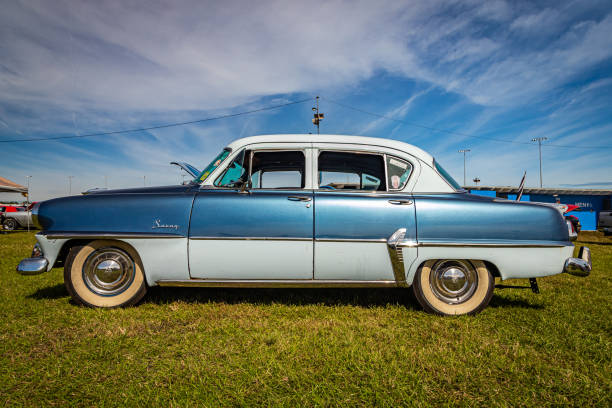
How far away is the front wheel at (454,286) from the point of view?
2.91 m

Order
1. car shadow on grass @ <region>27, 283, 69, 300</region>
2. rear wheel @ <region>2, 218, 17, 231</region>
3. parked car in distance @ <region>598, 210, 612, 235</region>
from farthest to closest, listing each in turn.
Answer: rear wheel @ <region>2, 218, 17, 231</region>
parked car in distance @ <region>598, 210, 612, 235</region>
car shadow on grass @ <region>27, 283, 69, 300</region>

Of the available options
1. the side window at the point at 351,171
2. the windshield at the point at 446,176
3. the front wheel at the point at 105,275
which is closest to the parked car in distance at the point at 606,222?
the windshield at the point at 446,176

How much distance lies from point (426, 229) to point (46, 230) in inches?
143

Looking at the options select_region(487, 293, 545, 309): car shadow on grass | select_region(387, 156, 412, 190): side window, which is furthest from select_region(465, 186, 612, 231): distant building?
select_region(387, 156, 412, 190): side window

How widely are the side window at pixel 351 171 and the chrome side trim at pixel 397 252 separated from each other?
53cm

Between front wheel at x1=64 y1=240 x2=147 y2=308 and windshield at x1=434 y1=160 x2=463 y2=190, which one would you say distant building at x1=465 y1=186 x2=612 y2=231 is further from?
front wheel at x1=64 y1=240 x2=147 y2=308

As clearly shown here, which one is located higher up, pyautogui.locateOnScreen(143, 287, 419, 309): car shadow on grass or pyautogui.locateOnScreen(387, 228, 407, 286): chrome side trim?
pyautogui.locateOnScreen(387, 228, 407, 286): chrome side trim

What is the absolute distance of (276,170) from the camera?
352 cm

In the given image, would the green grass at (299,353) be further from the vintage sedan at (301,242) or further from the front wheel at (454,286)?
the vintage sedan at (301,242)

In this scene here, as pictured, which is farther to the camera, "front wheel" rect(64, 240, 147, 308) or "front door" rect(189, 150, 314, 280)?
"front wheel" rect(64, 240, 147, 308)

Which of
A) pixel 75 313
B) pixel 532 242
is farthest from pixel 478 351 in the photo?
pixel 75 313

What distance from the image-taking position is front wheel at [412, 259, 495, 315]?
9.55 feet

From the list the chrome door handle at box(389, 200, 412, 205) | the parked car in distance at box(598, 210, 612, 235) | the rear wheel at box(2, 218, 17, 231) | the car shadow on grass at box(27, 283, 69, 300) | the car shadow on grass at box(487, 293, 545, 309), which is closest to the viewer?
the chrome door handle at box(389, 200, 412, 205)

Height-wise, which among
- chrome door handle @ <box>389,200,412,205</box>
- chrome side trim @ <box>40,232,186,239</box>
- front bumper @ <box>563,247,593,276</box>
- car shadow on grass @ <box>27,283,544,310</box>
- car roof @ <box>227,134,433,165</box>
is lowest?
car shadow on grass @ <box>27,283,544,310</box>
